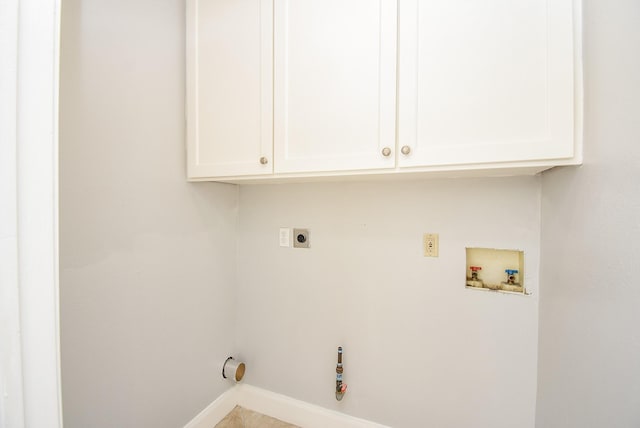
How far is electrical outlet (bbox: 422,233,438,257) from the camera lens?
4.02 ft

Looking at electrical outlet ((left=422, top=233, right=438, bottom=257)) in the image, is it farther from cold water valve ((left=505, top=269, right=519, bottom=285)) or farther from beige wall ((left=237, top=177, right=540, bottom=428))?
cold water valve ((left=505, top=269, right=519, bottom=285))

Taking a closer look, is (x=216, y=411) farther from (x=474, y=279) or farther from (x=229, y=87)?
(x=229, y=87)

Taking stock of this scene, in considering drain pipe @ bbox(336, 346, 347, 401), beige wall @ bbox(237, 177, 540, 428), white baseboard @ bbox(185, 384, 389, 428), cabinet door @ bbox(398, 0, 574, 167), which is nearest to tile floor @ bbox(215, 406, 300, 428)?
white baseboard @ bbox(185, 384, 389, 428)

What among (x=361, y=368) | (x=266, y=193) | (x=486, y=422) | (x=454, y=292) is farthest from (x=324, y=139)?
(x=486, y=422)

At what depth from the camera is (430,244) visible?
123cm

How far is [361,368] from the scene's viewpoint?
137 cm

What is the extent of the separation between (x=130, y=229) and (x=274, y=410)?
1.25m

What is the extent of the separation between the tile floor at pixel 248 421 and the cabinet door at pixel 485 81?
155 centimetres

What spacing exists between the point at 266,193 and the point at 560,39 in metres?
1.32

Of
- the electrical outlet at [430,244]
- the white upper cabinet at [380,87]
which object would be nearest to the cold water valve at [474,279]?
the electrical outlet at [430,244]

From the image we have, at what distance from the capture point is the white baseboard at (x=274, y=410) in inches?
54.3

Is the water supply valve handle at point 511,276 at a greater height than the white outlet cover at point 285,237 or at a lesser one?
lesser

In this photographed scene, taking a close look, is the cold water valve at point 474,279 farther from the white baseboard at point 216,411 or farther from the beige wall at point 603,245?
the white baseboard at point 216,411

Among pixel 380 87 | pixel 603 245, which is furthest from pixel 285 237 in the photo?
pixel 603 245
